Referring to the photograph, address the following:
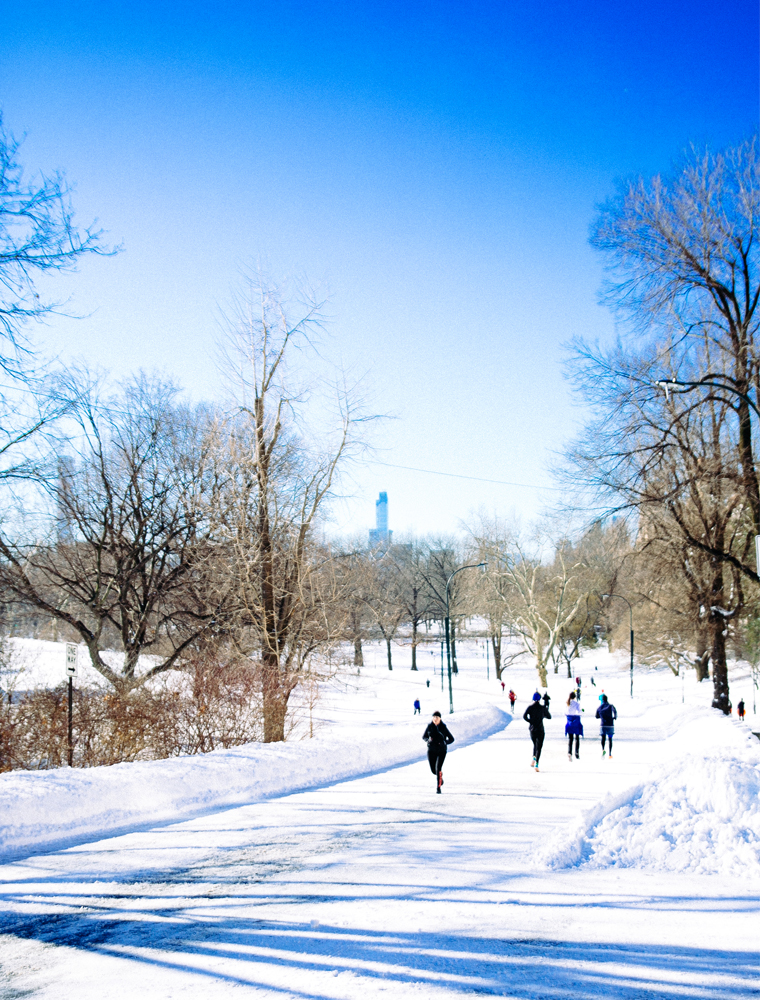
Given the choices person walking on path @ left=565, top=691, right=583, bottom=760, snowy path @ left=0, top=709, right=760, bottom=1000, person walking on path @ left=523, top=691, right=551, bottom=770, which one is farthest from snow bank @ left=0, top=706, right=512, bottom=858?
person walking on path @ left=565, top=691, right=583, bottom=760

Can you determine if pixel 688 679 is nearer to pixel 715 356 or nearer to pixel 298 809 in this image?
pixel 715 356

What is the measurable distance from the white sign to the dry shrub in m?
2.34

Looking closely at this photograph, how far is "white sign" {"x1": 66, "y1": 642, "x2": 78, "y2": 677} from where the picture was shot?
1435 centimetres

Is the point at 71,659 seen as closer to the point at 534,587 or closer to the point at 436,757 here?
the point at 436,757

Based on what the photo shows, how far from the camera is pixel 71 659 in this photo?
14477 millimetres

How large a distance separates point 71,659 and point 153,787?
3921mm

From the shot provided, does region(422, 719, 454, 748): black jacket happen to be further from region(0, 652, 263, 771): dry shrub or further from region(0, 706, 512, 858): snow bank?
region(0, 652, 263, 771): dry shrub

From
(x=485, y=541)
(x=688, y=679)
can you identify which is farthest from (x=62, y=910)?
(x=688, y=679)

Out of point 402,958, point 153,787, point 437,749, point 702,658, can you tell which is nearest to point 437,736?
point 437,749

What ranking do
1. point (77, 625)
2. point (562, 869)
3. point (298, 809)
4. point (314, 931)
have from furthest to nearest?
point (77, 625)
point (298, 809)
point (562, 869)
point (314, 931)

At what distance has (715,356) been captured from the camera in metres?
26.1

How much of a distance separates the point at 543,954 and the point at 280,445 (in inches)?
784

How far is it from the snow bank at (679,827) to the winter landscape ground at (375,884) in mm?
26

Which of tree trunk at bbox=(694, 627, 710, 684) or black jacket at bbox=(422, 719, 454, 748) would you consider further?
tree trunk at bbox=(694, 627, 710, 684)
